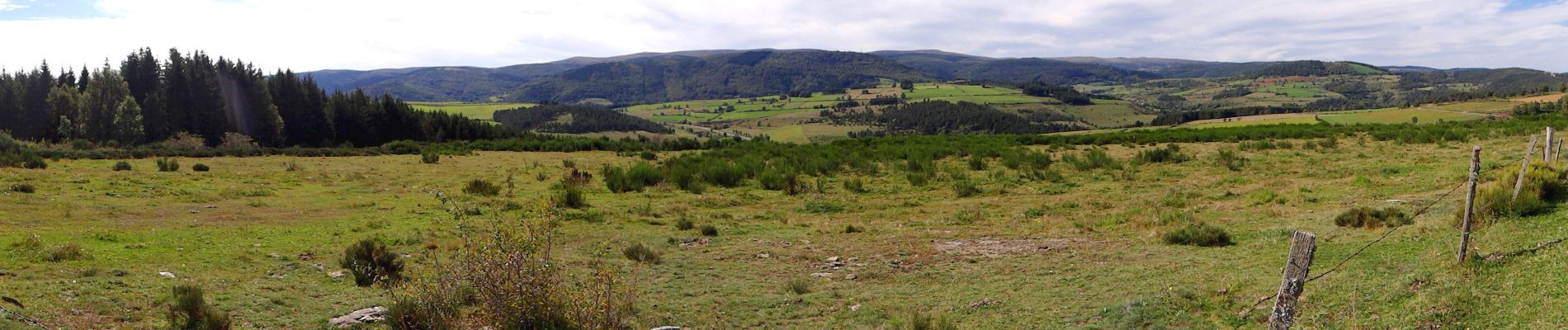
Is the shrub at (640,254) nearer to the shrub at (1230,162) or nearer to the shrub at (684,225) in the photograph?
the shrub at (684,225)

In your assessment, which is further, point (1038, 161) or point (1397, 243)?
point (1038, 161)

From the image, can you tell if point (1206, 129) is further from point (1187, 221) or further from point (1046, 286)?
point (1046, 286)


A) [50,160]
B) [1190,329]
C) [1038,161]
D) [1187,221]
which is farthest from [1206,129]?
[50,160]

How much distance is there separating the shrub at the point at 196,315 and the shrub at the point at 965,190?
16.2 meters

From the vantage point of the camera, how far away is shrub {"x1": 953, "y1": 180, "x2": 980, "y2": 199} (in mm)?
19438

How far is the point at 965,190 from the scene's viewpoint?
1961cm

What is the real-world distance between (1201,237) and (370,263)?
36.8ft

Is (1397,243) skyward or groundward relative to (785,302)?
skyward

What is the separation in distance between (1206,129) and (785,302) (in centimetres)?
4767

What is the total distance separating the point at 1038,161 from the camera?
2703 cm

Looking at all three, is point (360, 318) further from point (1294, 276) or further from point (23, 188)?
point (23, 188)

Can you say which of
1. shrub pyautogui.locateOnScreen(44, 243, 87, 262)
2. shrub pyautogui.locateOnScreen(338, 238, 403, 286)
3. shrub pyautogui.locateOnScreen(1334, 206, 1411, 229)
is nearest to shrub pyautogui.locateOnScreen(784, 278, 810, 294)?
shrub pyautogui.locateOnScreen(338, 238, 403, 286)

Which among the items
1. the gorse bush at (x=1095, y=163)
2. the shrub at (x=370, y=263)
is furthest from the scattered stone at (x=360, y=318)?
the gorse bush at (x=1095, y=163)

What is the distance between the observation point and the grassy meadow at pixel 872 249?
20.9ft
